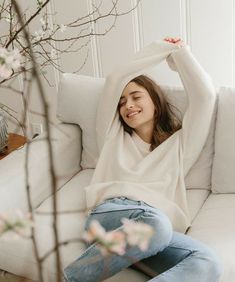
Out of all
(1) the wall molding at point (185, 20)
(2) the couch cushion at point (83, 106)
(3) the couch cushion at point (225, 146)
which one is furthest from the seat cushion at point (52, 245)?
(1) the wall molding at point (185, 20)

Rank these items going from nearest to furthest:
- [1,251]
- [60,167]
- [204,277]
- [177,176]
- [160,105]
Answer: [204,277]
[1,251]
[177,176]
[160,105]
[60,167]

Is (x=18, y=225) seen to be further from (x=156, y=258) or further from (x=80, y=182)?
(x=80, y=182)

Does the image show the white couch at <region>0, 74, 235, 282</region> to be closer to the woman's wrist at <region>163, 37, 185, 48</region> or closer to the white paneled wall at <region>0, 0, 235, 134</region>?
the woman's wrist at <region>163, 37, 185, 48</region>

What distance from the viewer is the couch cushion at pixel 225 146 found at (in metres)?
1.75

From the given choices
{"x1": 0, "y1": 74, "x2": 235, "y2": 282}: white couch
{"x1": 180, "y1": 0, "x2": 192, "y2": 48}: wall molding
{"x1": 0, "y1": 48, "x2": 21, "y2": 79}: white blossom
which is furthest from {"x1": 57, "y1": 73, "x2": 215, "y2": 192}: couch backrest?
{"x1": 0, "y1": 48, "x2": 21, "y2": 79}: white blossom

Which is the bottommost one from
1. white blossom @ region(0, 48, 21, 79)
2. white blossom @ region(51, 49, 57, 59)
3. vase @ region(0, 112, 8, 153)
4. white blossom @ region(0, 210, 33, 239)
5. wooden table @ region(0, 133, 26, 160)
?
wooden table @ region(0, 133, 26, 160)

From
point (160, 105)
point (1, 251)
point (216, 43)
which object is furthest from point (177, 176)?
point (216, 43)

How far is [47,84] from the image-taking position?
2.77 m

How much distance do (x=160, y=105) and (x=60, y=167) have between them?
1.69 ft

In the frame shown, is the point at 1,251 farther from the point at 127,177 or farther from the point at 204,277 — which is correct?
the point at 204,277

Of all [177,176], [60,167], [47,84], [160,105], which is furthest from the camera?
[47,84]

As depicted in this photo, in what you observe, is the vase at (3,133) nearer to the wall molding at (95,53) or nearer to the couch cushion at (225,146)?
the wall molding at (95,53)

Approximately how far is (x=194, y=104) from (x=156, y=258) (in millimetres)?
591

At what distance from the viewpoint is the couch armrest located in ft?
5.74
